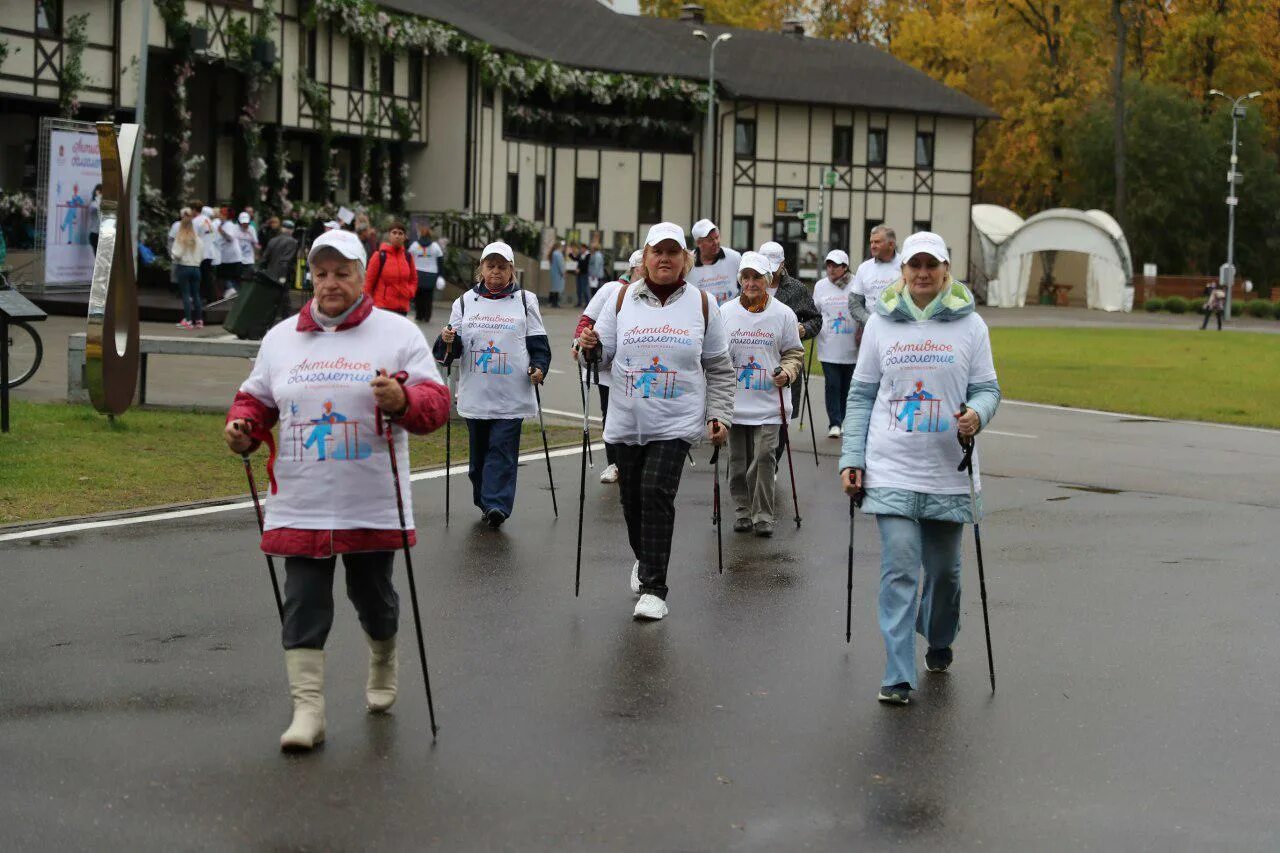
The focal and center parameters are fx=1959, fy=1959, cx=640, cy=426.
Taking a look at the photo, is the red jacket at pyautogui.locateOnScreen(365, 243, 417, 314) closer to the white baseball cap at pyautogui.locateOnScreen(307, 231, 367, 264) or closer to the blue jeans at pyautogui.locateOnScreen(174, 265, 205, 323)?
the blue jeans at pyautogui.locateOnScreen(174, 265, 205, 323)

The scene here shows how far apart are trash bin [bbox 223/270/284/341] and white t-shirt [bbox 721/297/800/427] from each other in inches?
305

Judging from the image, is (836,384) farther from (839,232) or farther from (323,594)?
(839,232)

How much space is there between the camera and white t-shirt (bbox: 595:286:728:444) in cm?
915

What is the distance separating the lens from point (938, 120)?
72.1 m

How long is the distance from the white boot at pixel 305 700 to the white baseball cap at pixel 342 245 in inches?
51.5

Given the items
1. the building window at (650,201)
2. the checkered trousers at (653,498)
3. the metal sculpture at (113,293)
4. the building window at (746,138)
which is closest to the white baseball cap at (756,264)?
the checkered trousers at (653,498)

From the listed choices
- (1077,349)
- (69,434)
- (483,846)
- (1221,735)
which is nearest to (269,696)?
(483,846)

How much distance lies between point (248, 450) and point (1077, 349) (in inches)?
1309

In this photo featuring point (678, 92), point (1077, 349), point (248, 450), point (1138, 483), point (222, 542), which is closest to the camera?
point (248, 450)

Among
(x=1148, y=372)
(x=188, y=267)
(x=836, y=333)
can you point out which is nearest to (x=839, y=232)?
(x=1148, y=372)

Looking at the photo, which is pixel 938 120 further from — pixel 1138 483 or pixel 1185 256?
pixel 1138 483

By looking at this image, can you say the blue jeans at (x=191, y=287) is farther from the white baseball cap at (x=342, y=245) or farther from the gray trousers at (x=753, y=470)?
the white baseball cap at (x=342, y=245)

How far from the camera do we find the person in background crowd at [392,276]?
2119cm

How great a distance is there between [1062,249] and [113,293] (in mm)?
54873
